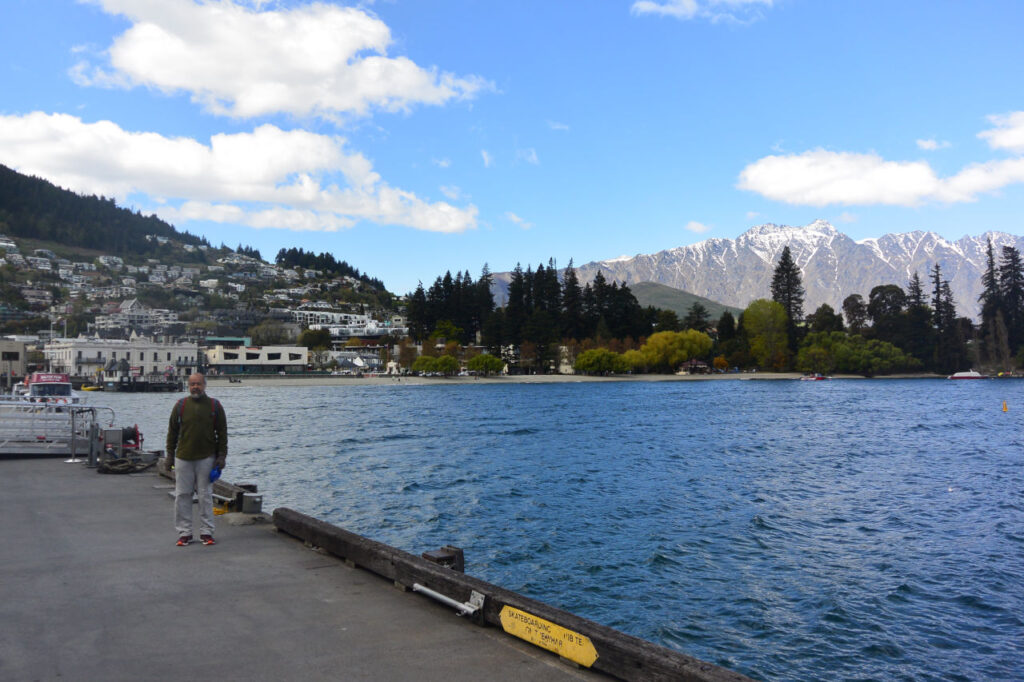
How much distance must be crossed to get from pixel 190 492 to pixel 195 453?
0.50 metres

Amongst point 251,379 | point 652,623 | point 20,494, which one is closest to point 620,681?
point 652,623

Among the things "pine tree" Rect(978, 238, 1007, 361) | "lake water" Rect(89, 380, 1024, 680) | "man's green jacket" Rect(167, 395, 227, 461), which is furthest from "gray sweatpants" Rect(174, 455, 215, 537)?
"pine tree" Rect(978, 238, 1007, 361)

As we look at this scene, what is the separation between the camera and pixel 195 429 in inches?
344

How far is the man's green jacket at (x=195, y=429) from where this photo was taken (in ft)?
28.6

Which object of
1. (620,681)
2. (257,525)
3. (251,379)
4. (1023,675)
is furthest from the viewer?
(251,379)

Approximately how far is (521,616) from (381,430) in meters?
38.2

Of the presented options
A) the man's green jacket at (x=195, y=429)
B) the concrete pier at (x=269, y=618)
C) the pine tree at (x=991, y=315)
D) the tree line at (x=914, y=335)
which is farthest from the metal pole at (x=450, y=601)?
the pine tree at (x=991, y=315)

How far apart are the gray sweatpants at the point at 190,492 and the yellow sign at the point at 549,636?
194 inches

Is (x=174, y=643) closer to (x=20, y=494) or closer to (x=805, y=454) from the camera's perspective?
(x=20, y=494)

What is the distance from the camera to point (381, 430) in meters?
42.5

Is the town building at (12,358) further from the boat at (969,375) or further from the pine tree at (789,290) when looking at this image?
the boat at (969,375)

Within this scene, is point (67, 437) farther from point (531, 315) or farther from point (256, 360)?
point (256, 360)

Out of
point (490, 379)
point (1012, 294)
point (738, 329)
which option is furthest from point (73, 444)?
point (1012, 294)

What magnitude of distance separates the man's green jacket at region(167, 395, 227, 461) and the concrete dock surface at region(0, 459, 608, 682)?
1.19 m
